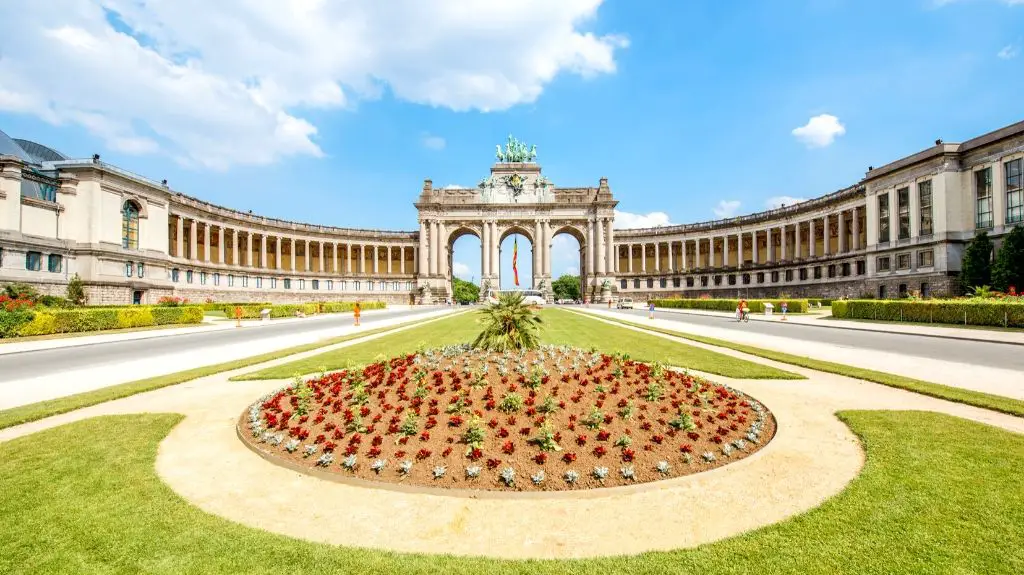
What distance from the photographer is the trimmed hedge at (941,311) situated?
25906mm

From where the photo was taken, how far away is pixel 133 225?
5200 cm

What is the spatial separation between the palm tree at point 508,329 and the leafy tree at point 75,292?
47.1m

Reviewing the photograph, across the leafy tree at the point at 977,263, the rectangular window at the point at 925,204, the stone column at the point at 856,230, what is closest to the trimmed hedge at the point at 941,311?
the leafy tree at the point at 977,263

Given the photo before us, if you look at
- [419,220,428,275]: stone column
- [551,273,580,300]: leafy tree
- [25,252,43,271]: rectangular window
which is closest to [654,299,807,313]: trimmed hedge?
[419,220,428,275]: stone column

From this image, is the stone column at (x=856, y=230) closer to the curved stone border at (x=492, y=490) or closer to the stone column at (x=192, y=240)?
the curved stone border at (x=492, y=490)

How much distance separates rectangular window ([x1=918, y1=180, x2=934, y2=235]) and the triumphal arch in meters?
50.7

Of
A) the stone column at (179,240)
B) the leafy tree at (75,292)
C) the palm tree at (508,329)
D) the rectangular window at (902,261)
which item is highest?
the stone column at (179,240)

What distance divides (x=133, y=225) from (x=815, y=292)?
98.3 meters

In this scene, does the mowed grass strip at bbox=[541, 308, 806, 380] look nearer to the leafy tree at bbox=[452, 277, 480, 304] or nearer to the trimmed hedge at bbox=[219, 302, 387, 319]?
the trimmed hedge at bbox=[219, 302, 387, 319]

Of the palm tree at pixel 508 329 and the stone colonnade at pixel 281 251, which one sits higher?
the stone colonnade at pixel 281 251

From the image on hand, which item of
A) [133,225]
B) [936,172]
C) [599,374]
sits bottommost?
[599,374]

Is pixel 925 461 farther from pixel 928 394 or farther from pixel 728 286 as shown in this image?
pixel 728 286

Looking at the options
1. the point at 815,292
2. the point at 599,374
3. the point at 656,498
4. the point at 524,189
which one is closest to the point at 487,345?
the point at 599,374

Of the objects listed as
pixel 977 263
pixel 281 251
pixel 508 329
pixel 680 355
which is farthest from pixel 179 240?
pixel 977 263
